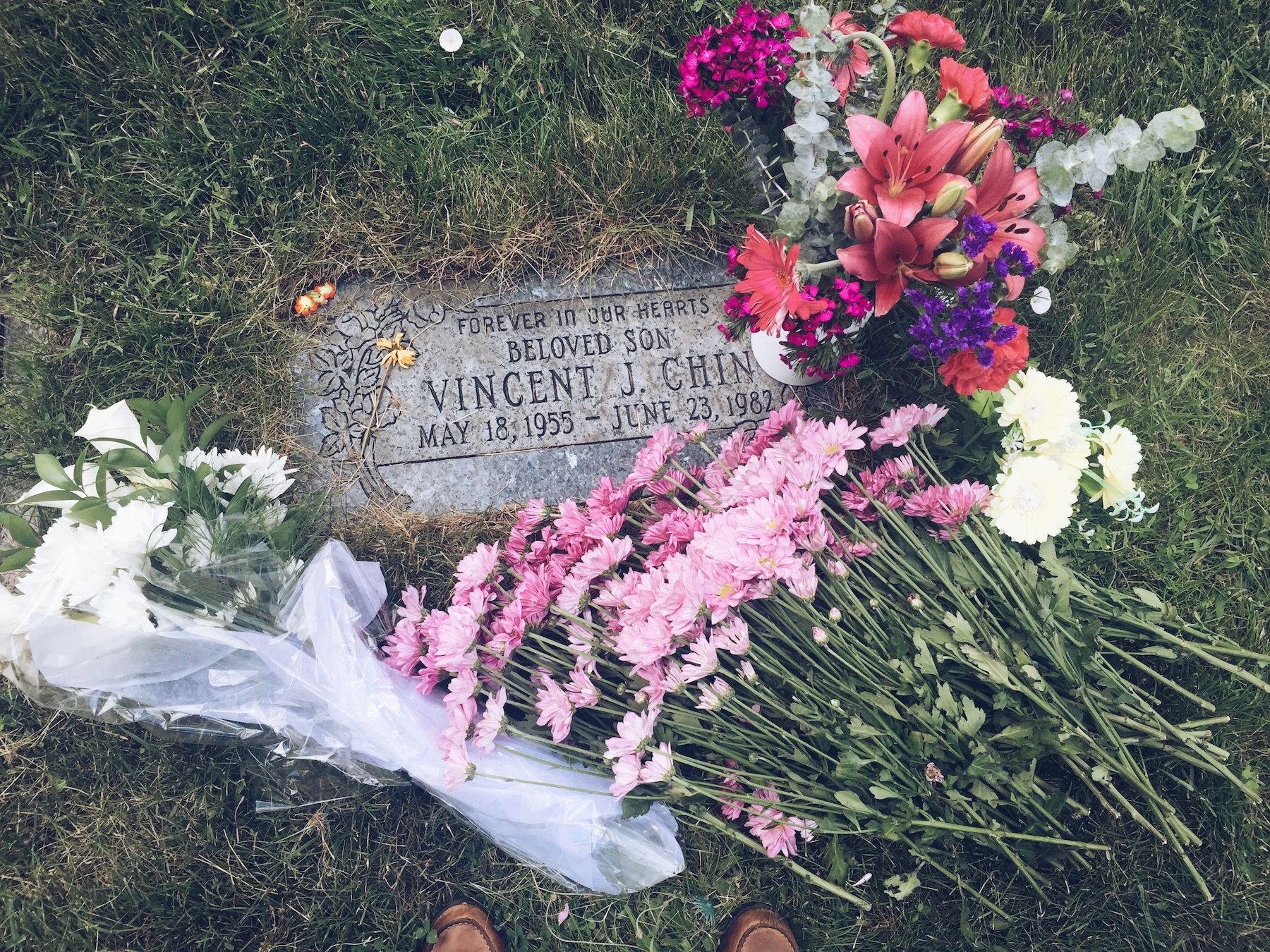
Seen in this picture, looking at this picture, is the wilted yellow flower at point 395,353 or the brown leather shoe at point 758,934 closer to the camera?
the brown leather shoe at point 758,934

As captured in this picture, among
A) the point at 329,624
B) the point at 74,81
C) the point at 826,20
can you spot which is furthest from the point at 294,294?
the point at 826,20

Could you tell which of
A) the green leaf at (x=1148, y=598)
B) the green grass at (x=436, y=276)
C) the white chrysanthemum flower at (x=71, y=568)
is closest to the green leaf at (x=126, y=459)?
the white chrysanthemum flower at (x=71, y=568)

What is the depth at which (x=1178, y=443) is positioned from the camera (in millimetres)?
2420

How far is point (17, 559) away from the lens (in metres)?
1.69

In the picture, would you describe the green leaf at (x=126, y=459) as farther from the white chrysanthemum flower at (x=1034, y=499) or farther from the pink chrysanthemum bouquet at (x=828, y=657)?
the white chrysanthemum flower at (x=1034, y=499)

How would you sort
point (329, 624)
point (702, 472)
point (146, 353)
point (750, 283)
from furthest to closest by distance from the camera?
point (146, 353), point (702, 472), point (329, 624), point (750, 283)

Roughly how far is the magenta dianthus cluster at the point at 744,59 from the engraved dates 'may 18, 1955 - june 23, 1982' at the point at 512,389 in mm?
824

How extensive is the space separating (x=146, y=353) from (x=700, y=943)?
2222 mm

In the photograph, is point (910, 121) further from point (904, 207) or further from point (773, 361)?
point (773, 361)

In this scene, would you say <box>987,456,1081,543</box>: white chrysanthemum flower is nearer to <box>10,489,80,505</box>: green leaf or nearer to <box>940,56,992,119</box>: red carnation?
<box>940,56,992,119</box>: red carnation

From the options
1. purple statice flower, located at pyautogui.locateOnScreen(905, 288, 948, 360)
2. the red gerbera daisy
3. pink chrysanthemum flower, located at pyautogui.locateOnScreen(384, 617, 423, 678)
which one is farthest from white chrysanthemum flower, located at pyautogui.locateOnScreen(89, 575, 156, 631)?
purple statice flower, located at pyautogui.locateOnScreen(905, 288, 948, 360)

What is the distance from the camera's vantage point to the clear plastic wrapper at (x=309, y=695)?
1783 mm

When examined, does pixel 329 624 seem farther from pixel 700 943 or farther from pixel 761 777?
pixel 700 943

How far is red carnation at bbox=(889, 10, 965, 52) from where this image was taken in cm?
159
